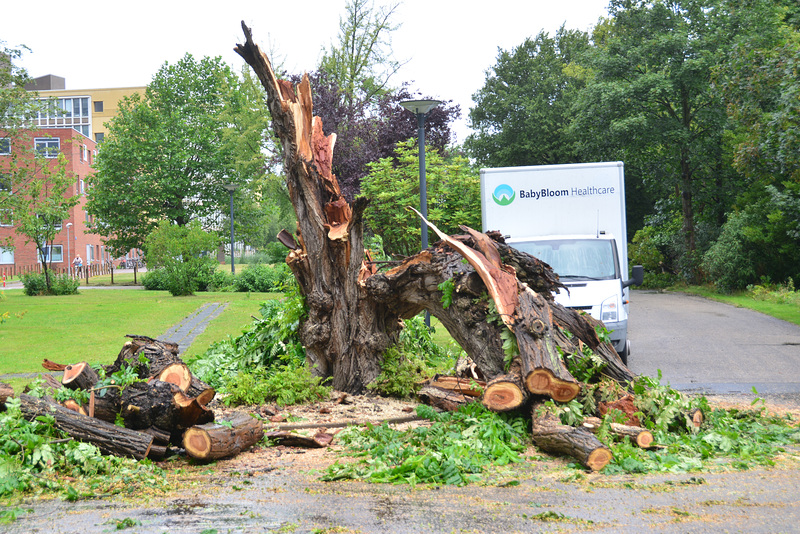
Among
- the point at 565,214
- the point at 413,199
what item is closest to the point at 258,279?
the point at 413,199

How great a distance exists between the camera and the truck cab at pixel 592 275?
35.4 ft

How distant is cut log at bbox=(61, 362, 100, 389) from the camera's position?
634 centimetres

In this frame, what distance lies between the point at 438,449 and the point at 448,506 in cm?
119

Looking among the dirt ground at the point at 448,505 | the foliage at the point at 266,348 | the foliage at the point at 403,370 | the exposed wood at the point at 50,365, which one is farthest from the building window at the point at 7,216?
the dirt ground at the point at 448,505

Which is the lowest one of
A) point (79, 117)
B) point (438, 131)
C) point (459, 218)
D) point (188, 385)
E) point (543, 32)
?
point (188, 385)

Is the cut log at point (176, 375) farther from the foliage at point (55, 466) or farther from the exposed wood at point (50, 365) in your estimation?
the exposed wood at point (50, 365)

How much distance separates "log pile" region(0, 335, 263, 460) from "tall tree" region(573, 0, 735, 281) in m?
27.0

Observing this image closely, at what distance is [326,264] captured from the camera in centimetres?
840

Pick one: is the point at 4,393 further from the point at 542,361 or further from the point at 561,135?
the point at 561,135

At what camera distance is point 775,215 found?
23.7 metres

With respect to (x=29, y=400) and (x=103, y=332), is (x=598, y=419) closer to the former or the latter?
(x=29, y=400)

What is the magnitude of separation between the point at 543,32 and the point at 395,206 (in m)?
27.1

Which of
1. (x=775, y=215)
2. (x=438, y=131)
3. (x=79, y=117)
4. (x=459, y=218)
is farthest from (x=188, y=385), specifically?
(x=79, y=117)

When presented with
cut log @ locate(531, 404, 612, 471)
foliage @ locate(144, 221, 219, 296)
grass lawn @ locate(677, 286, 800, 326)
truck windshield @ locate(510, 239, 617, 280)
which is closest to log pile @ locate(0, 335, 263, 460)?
cut log @ locate(531, 404, 612, 471)
